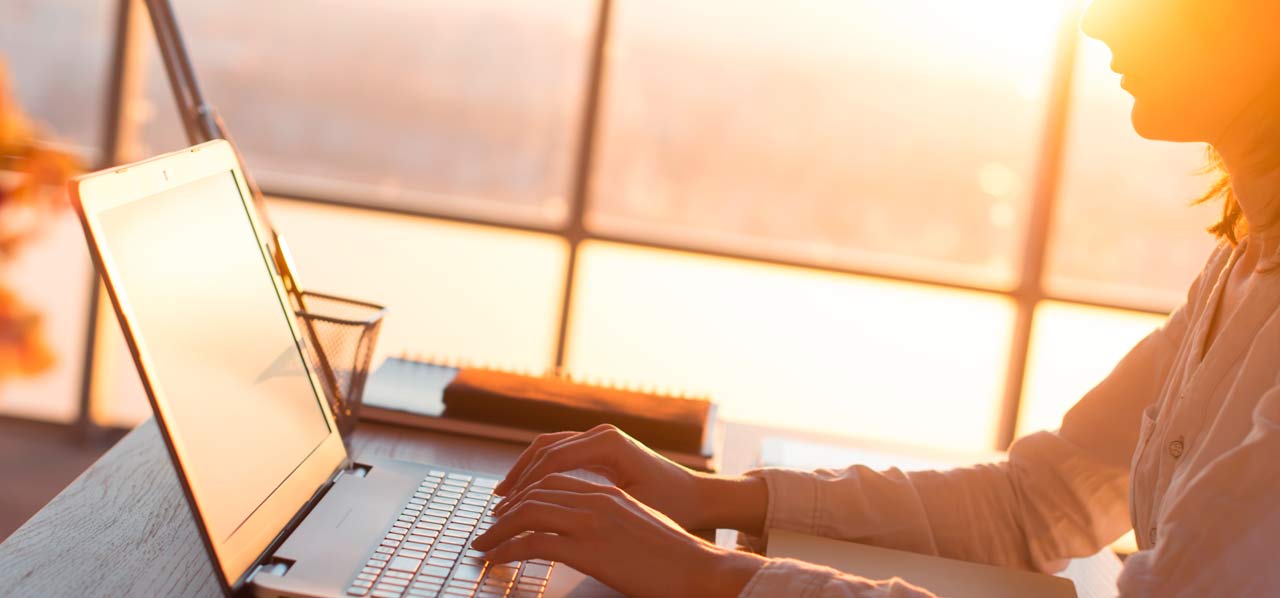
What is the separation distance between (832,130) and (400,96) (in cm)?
102

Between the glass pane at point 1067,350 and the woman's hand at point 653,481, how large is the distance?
186cm

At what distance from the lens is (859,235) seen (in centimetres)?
286

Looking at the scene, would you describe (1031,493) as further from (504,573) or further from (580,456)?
(504,573)

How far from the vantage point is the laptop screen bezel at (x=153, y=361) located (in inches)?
29.0

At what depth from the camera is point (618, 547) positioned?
0.85 m

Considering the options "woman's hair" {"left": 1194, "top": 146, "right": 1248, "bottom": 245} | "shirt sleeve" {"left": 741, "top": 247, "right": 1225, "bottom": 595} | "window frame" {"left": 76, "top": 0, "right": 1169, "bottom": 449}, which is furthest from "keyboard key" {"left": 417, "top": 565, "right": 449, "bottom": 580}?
"window frame" {"left": 76, "top": 0, "right": 1169, "bottom": 449}

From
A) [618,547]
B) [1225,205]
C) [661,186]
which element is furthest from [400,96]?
[618,547]

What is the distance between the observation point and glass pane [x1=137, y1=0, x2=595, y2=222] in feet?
9.12

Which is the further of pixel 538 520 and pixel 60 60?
pixel 60 60

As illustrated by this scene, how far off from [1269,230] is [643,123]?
193cm

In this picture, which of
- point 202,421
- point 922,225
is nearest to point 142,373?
point 202,421

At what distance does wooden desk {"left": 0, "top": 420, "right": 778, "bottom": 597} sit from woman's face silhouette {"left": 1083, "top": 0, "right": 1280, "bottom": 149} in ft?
2.23

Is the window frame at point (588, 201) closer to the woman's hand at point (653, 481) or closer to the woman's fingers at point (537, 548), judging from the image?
the woman's hand at point (653, 481)

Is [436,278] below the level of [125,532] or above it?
below
